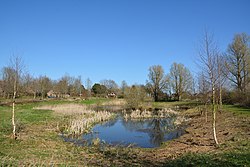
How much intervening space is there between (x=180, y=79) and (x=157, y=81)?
676 centimetres

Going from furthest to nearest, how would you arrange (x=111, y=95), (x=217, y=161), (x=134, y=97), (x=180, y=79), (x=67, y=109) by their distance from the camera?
(x=111, y=95) < (x=180, y=79) < (x=134, y=97) < (x=67, y=109) < (x=217, y=161)

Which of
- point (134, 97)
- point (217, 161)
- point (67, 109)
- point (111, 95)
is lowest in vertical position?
point (217, 161)

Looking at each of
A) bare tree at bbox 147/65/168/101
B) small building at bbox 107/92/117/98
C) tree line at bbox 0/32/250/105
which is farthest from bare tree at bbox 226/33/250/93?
small building at bbox 107/92/117/98

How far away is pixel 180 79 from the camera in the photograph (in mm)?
62062

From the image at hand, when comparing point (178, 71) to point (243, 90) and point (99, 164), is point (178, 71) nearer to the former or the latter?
point (243, 90)

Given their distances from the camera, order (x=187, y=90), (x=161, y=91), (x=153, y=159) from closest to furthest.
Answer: (x=153, y=159) → (x=187, y=90) → (x=161, y=91)

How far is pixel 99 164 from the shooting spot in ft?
35.5

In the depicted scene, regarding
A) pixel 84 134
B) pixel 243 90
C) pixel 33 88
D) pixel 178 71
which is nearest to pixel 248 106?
pixel 243 90

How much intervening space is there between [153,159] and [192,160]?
2682 millimetres

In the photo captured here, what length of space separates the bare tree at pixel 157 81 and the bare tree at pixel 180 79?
2.63m

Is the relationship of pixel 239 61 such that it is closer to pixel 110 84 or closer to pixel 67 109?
pixel 67 109

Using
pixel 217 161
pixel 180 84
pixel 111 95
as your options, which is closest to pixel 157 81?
pixel 180 84

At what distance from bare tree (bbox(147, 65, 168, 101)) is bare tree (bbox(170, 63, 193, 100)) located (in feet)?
8.64

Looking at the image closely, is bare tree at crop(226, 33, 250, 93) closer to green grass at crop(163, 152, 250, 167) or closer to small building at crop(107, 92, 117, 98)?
green grass at crop(163, 152, 250, 167)
